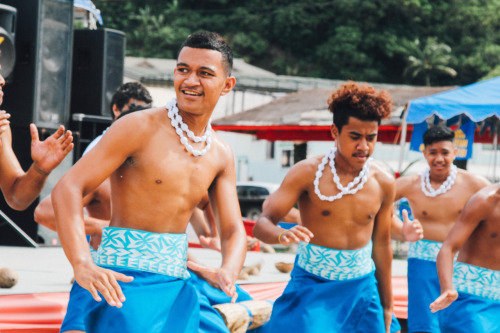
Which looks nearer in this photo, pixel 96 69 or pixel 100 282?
pixel 100 282

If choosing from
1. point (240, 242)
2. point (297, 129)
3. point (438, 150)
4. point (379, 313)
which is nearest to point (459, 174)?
point (438, 150)

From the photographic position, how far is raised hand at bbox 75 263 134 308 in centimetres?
222

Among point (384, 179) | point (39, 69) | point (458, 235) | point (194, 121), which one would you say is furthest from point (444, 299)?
point (39, 69)

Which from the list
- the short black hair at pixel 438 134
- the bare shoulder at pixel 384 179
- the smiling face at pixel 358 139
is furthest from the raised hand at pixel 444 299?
the short black hair at pixel 438 134

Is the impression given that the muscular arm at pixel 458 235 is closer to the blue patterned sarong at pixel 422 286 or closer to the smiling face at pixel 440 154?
the blue patterned sarong at pixel 422 286

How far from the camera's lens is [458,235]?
3904mm

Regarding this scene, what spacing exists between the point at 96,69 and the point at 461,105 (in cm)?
428

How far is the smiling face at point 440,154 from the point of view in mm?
5824

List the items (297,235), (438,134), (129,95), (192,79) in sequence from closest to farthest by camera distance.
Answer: (192,79), (297,235), (129,95), (438,134)

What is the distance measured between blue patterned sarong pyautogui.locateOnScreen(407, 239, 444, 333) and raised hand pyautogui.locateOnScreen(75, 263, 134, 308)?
372 cm

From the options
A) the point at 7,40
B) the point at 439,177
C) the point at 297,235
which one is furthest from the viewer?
the point at 7,40

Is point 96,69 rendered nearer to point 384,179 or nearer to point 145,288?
point 384,179

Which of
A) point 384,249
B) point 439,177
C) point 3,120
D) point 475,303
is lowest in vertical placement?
point 475,303

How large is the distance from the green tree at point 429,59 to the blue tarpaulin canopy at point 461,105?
34283 millimetres
